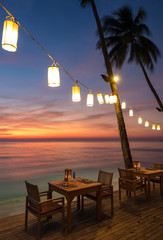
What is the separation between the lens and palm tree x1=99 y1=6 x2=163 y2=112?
424 inches

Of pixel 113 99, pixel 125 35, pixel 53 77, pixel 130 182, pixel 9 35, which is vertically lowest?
pixel 130 182

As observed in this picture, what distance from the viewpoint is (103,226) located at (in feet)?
10.6

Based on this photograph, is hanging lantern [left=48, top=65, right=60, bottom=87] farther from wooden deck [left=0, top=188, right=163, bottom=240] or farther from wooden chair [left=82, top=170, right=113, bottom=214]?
wooden deck [left=0, top=188, right=163, bottom=240]

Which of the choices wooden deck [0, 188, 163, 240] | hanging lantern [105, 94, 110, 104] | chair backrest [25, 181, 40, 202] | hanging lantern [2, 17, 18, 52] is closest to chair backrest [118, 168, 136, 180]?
wooden deck [0, 188, 163, 240]

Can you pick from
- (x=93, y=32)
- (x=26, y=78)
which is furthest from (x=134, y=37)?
(x=26, y=78)

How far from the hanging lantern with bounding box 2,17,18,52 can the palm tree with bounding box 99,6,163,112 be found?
31.7 ft

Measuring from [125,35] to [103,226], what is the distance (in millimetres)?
11384

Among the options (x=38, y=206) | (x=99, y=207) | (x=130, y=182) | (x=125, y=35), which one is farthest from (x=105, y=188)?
(x=125, y=35)

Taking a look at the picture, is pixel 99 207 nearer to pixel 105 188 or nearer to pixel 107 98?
pixel 105 188

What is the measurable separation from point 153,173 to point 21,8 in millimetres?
7323

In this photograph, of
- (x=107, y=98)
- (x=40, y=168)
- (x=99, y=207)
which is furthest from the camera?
(x=40, y=168)

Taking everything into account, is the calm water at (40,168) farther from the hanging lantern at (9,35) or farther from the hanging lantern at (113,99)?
the hanging lantern at (9,35)

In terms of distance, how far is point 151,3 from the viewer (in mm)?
9758

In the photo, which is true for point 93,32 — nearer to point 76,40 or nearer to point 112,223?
point 76,40
